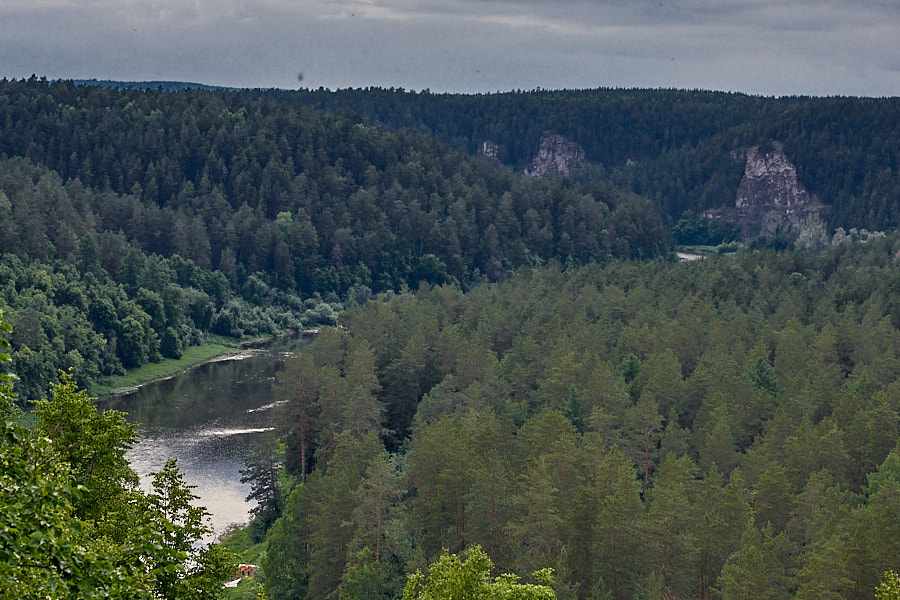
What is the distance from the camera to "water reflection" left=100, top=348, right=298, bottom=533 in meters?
87.7

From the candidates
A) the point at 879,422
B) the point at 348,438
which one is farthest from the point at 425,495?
the point at 879,422

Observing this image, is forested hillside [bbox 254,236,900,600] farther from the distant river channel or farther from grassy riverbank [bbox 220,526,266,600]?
the distant river channel

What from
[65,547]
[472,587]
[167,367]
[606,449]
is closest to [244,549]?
[606,449]

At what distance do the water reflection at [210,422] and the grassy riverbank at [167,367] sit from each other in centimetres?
188

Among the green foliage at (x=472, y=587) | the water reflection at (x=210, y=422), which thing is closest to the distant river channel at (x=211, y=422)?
the water reflection at (x=210, y=422)

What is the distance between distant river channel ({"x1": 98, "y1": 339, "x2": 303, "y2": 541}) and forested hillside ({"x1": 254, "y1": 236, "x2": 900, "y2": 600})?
6.25 m

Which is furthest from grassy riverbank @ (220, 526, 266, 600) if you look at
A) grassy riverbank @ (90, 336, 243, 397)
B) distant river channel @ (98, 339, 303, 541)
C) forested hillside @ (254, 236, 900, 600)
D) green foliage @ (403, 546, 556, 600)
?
grassy riverbank @ (90, 336, 243, 397)

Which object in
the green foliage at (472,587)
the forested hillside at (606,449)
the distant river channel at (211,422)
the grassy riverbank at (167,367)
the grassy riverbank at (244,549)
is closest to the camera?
the green foliage at (472,587)

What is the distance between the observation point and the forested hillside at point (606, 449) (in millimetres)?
54000

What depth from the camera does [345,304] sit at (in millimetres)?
197750

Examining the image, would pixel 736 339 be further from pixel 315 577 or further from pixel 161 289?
pixel 161 289

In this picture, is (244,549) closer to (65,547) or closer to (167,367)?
(65,547)

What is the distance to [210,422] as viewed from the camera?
363 ft

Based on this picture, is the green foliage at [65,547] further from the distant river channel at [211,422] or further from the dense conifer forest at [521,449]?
the distant river channel at [211,422]
